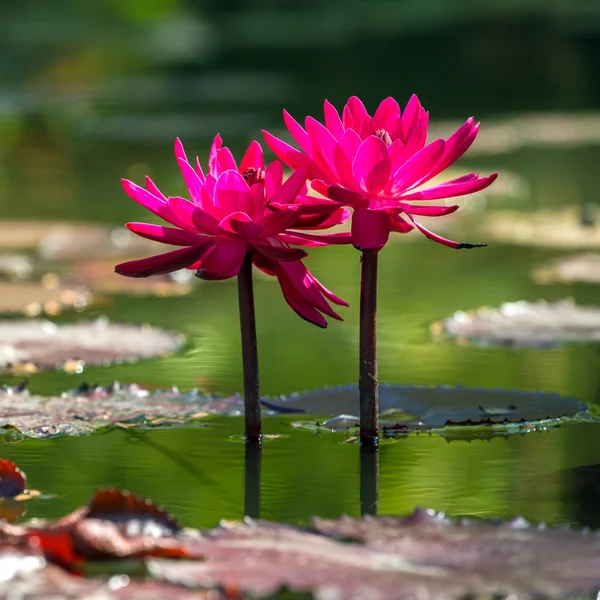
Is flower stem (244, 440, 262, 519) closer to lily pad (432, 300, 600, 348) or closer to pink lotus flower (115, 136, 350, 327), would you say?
pink lotus flower (115, 136, 350, 327)

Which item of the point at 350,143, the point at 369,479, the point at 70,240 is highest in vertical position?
the point at 350,143

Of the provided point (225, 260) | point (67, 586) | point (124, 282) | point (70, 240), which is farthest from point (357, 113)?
point (70, 240)

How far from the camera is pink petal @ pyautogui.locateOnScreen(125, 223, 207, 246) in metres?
2.41

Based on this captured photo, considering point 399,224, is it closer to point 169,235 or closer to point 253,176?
point 253,176

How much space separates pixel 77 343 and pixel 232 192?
131 cm

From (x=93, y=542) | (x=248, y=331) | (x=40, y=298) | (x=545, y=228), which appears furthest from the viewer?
(x=545, y=228)

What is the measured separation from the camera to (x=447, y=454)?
2.56 m

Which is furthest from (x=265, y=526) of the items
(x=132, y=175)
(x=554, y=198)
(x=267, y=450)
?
(x=132, y=175)

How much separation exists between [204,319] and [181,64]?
51.0 feet

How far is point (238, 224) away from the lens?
237 cm

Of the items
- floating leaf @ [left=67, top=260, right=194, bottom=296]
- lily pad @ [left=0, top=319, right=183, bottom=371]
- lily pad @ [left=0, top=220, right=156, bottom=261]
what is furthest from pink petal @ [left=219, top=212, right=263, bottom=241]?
lily pad @ [left=0, top=220, right=156, bottom=261]

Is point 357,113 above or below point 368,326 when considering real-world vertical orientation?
above

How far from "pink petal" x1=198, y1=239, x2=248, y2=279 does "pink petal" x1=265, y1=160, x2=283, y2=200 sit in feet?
0.34

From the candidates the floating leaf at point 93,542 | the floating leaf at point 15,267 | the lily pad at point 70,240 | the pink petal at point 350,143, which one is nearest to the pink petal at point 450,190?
the pink petal at point 350,143
